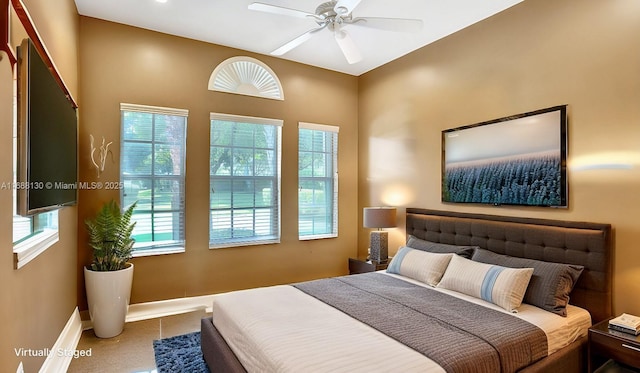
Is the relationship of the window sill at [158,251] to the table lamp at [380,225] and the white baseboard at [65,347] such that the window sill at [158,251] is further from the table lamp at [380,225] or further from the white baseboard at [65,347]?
the table lamp at [380,225]

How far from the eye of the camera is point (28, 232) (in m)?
2.08

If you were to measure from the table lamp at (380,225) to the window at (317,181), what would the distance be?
2.74 feet

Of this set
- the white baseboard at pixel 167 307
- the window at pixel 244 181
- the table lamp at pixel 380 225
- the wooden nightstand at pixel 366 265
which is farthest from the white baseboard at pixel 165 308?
the table lamp at pixel 380 225

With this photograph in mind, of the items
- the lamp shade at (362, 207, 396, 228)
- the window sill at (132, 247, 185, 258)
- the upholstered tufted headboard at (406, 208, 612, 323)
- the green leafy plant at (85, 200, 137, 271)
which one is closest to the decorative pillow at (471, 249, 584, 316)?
the upholstered tufted headboard at (406, 208, 612, 323)

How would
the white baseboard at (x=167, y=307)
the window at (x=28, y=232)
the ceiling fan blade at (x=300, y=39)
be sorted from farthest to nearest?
the white baseboard at (x=167, y=307) < the ceiling fan blade at (x=300, y=39) < the window at (x=28, y=232)

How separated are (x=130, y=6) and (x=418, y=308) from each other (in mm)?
3655

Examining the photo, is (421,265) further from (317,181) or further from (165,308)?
(165,308)

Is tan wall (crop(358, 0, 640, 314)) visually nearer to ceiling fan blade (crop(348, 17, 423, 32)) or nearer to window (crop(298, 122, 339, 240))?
window (crop(298, 122, 339, 240))

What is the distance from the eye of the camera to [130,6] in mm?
3262

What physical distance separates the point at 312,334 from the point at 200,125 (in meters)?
2.86

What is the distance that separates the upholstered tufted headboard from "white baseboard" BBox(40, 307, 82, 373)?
3482 millimetres

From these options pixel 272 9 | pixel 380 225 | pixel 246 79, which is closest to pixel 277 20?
pixel 272 9

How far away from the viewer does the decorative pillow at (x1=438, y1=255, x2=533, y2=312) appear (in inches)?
100

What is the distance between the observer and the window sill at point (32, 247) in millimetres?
1725
